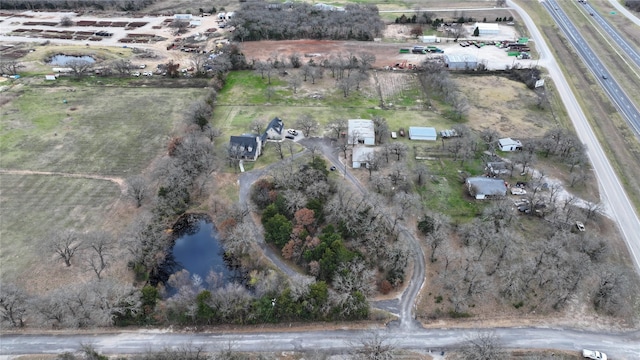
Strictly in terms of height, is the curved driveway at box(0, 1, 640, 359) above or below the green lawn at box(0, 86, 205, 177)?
below

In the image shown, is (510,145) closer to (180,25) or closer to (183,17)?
(180,25)

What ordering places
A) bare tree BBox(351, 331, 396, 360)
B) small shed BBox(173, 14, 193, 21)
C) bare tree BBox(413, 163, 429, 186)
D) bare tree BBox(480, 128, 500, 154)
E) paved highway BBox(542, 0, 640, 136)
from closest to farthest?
bare tree BBox(351, 331, 396, 360)
bare tree BBox(413, 163, 429, 186)
bare tree BBox(480, 128, 500, 154)
paved highway BBox(542, 0, 640, 136)
small shed BBox(173, 14, 193, 21)

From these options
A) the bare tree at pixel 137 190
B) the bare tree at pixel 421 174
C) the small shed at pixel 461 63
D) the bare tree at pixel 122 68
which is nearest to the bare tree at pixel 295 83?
the small shed at pixel 461 63

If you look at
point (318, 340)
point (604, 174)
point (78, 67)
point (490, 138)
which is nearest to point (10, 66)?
point (78, 67)

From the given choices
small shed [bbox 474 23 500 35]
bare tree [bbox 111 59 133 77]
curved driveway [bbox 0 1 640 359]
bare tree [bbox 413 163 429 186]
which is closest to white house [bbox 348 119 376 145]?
bare tree [bbox 413 163 429 186]

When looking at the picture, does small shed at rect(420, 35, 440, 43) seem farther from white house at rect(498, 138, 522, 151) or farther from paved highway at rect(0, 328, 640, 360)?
paved highway at rect(0, 328, 640, 360)

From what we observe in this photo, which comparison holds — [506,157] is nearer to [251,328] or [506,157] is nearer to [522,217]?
[522,217]

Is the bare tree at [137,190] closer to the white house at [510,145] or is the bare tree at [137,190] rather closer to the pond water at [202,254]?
the pond water at [202,254]
